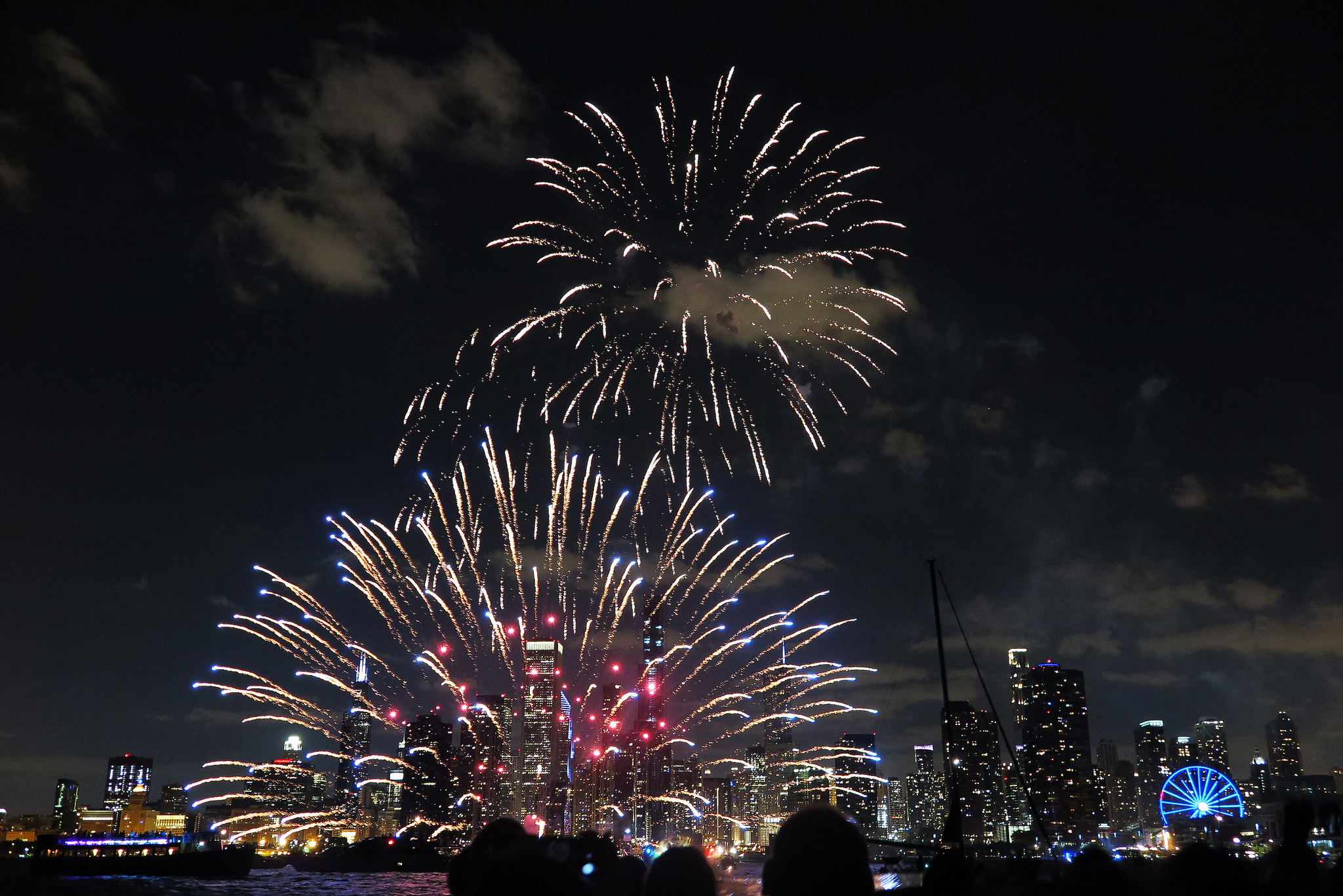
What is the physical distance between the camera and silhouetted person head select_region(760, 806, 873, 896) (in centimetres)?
455

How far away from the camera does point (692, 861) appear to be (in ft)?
20.5

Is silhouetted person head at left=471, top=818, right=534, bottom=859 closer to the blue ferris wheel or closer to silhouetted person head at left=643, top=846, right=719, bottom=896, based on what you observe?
silhouetted person head at left=643, top=846, right=719, bottom=896

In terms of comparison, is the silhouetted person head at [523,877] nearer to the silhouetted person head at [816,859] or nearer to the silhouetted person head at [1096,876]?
the silhouetted person head at [816,859]

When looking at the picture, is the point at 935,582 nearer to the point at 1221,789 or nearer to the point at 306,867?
the point at 1221,789

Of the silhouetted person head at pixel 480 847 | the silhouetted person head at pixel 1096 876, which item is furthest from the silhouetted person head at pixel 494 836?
the silhouetted person head at pixel 1096 876

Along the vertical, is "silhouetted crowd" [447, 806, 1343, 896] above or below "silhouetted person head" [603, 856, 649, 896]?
above

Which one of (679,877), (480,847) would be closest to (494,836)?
(480,847)

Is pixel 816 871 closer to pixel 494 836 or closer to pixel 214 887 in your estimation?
pixel 494 836

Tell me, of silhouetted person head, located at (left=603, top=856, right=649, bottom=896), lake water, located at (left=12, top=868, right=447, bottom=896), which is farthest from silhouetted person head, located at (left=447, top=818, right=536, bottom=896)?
lake water, located at (left=12, top=868, right=447, bottom=896)

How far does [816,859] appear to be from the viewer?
462 cm

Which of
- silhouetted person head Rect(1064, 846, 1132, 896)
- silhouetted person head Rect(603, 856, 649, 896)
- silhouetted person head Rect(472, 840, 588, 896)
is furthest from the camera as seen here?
silhouetted person head Rect(603, 856, 649, 896)

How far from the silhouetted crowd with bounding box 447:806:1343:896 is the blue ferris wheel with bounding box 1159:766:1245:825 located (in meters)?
72.8

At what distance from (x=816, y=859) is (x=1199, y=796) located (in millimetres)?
86953

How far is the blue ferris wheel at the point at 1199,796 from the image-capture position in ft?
247
